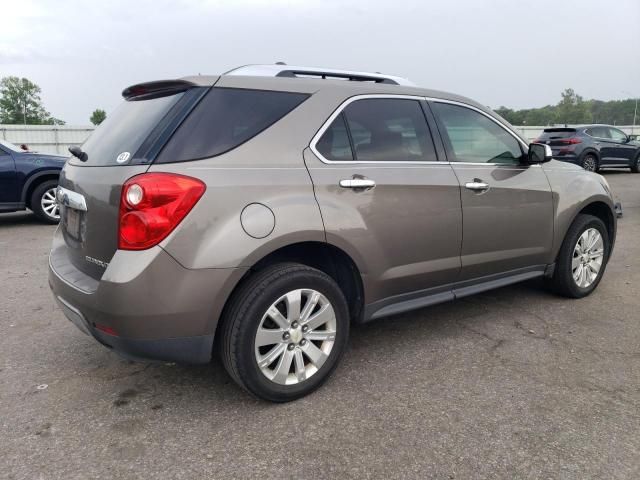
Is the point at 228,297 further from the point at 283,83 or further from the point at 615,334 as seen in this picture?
the point at 615,334

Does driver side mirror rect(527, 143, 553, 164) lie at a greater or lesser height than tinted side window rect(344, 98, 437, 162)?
lesser

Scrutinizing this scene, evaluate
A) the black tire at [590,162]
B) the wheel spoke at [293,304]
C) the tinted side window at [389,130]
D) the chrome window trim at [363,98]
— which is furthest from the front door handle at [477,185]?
the black tire at [590,162]

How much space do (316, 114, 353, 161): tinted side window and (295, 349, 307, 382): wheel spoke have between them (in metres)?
1.05

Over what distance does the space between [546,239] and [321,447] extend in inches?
101

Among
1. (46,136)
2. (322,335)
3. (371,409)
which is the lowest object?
(371,409)

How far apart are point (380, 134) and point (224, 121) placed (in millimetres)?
988

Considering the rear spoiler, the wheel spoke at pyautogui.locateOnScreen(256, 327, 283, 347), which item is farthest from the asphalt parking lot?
the rear spoiler

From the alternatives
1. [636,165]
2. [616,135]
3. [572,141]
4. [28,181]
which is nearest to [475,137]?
[28,181]

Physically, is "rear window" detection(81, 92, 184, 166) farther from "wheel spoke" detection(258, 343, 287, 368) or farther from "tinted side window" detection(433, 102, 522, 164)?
"tinted side window" detection(433, 102, 522, 164)

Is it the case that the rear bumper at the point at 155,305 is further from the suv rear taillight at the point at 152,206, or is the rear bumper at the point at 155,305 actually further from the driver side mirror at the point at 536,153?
the driver side mirror at the point at 536,153

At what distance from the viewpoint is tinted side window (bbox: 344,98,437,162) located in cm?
305

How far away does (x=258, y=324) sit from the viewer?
2.56 m

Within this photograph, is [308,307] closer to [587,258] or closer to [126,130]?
[126,130]

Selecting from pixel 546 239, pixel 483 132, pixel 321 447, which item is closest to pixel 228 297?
pixel 321 447
